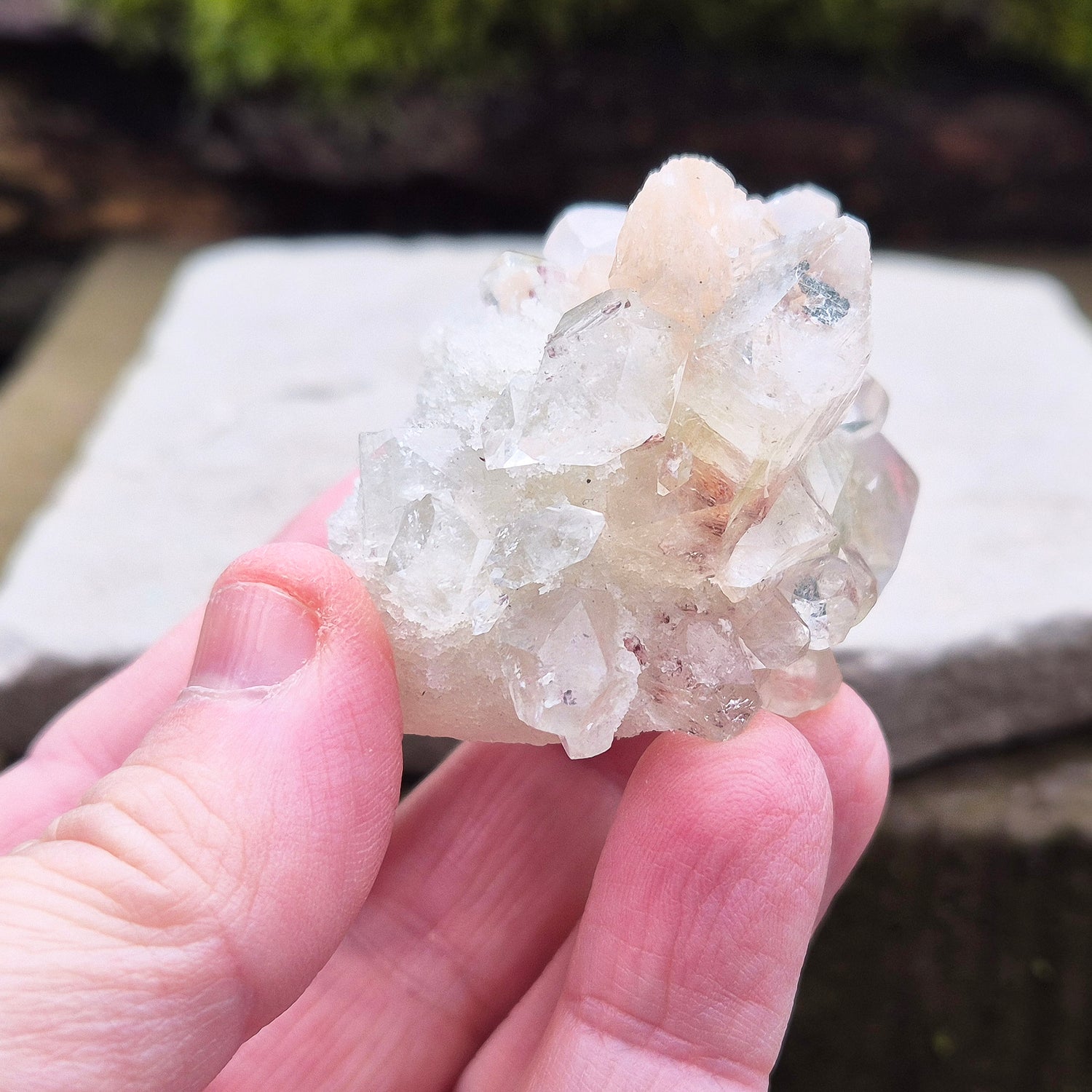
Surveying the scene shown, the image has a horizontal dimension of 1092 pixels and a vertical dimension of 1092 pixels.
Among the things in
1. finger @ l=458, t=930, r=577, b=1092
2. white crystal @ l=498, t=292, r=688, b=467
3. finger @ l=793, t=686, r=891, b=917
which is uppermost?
white crystal @ l=498, t=292, r=688, b=467

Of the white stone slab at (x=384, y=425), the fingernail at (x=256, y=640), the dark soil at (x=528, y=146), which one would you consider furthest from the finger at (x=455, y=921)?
the dark soil at (x=528, y=146)

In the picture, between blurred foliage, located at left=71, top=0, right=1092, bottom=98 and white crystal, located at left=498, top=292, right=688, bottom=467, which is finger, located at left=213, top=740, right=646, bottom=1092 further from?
blurred foliage, located at left=71, top=0, right=1092, bottom=98

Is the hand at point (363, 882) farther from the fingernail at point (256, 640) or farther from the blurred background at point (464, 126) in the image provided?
the blurred background at point (464, 126)

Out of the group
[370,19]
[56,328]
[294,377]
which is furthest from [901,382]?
[56,328]

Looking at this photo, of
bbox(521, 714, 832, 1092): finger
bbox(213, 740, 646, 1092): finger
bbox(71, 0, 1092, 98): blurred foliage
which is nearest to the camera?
bbox(521, 714, 832, 1092): finger

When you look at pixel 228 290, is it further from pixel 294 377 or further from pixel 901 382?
pixel 901 382

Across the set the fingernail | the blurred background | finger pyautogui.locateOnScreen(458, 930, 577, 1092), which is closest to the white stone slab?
the blurred background

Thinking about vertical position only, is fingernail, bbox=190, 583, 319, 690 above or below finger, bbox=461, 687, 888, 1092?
above
